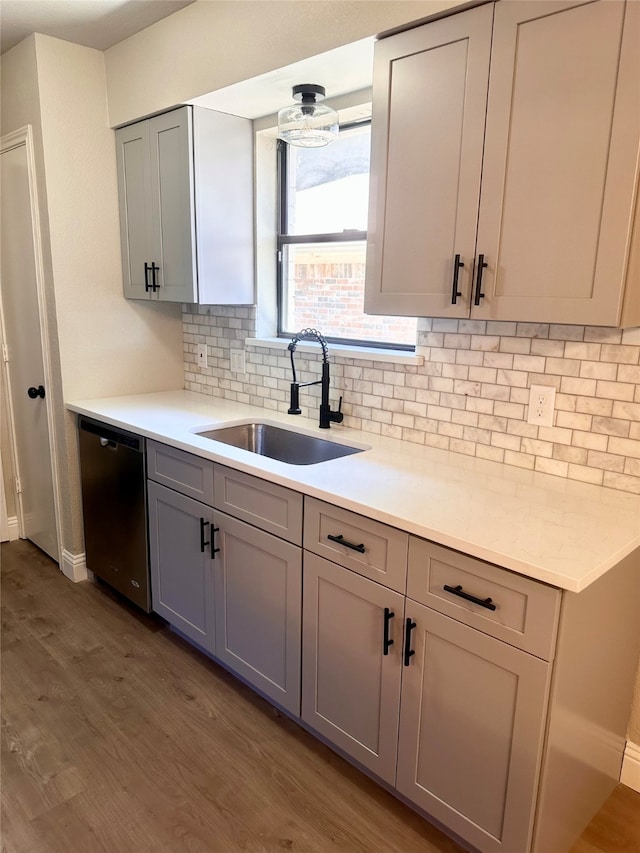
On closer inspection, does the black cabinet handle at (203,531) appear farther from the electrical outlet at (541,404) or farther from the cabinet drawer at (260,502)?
the electrical outlet at (541,404)

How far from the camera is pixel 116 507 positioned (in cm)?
288

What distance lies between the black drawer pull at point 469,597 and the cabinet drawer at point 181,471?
Result: 1075mm

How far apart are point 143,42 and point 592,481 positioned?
259 cm

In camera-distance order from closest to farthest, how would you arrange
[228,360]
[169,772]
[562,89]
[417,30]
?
[562,89] < [417,30] < [169,772] < [228,360]

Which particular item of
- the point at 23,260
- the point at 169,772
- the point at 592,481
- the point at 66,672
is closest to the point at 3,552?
the point at 66,672

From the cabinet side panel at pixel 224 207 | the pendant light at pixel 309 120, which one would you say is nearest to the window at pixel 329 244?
the cabinet side panel at pixel 224 207

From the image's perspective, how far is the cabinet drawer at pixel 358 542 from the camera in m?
1.65

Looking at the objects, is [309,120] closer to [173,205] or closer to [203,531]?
[173,205]

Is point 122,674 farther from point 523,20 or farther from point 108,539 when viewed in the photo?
point 523,20

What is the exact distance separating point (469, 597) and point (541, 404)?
2.51ft

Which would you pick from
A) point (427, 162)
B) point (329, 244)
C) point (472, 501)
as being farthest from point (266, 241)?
point (472, 501)

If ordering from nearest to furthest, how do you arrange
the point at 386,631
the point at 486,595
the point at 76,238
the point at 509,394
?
the point at 486,595
the point at 386,631
the point at 509,394
the point at 76,238

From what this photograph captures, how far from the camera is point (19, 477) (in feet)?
11.8

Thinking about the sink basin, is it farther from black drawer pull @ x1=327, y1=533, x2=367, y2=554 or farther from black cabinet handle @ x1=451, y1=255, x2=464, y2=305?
black cabinet handle @ x1=451, y1=255, x2=464, y2=305
